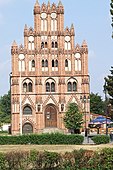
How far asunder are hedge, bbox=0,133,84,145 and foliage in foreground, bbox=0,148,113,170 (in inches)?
1039

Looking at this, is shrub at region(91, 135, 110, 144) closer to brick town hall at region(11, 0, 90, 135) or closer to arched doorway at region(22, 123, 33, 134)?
brick town hall at region(11, 0, 90, 135)

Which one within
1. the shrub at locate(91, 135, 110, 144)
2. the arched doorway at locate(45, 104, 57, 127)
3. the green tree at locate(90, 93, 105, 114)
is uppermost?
the green tree at locate(90, 93, 105, 114)

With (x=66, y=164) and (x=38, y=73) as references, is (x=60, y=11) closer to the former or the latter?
(x=38, y=73)

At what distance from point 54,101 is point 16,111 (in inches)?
279

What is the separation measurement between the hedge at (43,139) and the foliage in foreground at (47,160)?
26.4m

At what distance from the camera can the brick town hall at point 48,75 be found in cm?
7794

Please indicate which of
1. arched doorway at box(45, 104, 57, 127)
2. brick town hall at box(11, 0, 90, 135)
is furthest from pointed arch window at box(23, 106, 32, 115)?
arched doorway at box(45, 104, 57, 127)

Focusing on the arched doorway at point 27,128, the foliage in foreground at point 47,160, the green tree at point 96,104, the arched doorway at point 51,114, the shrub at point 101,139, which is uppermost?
the green tree at point 96,104

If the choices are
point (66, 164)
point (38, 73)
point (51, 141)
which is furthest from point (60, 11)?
point (66, 164)

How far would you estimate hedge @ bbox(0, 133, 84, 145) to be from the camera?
4866 centimetres

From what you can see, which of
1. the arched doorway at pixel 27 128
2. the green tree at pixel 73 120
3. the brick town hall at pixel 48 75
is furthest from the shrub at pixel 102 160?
the arched doorway at pixel 27 128

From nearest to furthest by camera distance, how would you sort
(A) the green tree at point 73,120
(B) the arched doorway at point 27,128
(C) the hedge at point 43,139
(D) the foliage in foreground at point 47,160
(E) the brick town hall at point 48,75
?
1. (D) the foliage in foreground at point 47,160
2. (C) the hedge at point 43,139
3. (A) the green tree at point 73,120
4. (B) the arched doorway at point 27,128
5. (E) the brick town hall at point 48,75

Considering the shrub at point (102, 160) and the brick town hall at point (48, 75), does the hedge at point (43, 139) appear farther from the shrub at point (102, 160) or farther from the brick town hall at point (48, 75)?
the shrub at point (102, 160)

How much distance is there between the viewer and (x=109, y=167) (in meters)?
18.7
